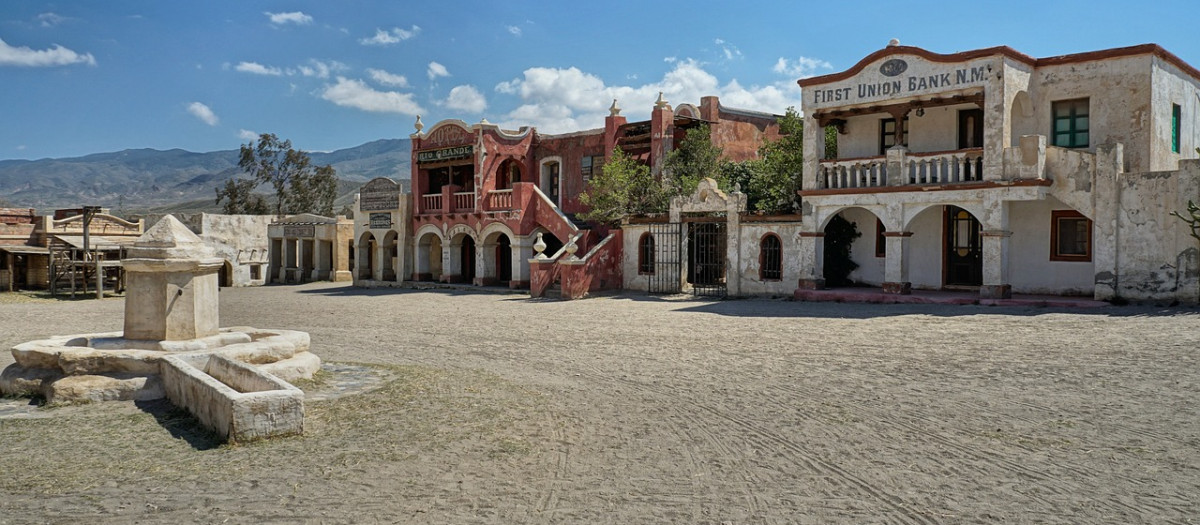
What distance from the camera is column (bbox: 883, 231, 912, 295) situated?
19.7 m

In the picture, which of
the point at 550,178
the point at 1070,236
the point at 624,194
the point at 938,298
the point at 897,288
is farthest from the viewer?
the point at 550,178

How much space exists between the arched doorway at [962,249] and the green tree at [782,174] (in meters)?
3.85

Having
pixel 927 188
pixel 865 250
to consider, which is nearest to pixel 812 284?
pixel 865 250

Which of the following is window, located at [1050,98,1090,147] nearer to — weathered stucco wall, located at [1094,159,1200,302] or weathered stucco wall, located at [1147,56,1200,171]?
weathered stucco wall, located at [1147,56,1200,171]

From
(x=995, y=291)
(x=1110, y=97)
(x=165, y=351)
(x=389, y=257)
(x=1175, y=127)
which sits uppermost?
(x=1110, y=97)

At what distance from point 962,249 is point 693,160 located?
8960mm

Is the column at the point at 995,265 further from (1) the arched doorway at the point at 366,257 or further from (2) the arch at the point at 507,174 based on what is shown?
(1) the arched doorway at the point at 366,257

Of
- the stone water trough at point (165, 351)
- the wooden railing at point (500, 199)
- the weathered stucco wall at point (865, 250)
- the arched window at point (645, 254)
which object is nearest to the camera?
the stone water trough at point (165, 351)

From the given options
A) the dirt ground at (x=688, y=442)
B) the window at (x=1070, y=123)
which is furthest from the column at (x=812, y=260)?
the dirt ground at (x=688, y=442)

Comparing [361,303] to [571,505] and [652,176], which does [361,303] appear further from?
[571,505]

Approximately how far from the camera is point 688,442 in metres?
7.16

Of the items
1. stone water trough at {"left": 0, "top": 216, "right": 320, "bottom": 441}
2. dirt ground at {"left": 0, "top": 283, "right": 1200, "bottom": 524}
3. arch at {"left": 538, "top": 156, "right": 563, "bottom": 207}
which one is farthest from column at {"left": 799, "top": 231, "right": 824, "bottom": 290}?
stone water trough at {"left": 0, "top": 216, "right": 320, "bottom": 441}

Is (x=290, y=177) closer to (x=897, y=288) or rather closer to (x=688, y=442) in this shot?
(x=897, y=288)

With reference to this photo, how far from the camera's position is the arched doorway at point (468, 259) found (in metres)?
32.6
